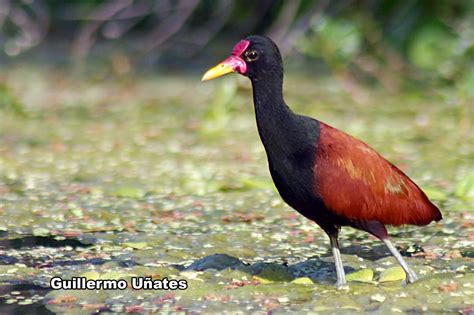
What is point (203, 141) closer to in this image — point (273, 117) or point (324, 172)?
point (273, 117)

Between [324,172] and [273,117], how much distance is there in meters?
0.34

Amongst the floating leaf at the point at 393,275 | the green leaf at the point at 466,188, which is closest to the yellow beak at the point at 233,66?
the floating leaf at the point at 393,275

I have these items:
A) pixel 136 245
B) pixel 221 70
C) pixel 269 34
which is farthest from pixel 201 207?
pixel 269 34

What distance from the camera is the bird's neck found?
4418 mm

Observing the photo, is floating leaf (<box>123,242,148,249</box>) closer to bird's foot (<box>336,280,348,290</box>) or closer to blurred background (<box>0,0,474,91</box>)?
bird's foot (<box>336,280,348,290</box>)

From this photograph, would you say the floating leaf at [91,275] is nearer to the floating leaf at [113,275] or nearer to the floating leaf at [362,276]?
the floating leaf at [113,275]

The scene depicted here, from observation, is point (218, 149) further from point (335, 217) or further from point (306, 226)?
point (335, 217)

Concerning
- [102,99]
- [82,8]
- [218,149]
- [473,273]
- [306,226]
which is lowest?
[473,273]

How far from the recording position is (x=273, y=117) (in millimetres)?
4488

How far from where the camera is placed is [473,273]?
454 centimetres

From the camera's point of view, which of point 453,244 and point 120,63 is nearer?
point 453,244

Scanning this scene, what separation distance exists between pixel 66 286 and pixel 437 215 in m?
1.57

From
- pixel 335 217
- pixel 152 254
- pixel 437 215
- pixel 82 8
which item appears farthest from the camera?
pixel 82 8

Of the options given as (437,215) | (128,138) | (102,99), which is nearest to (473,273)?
(437,215)
